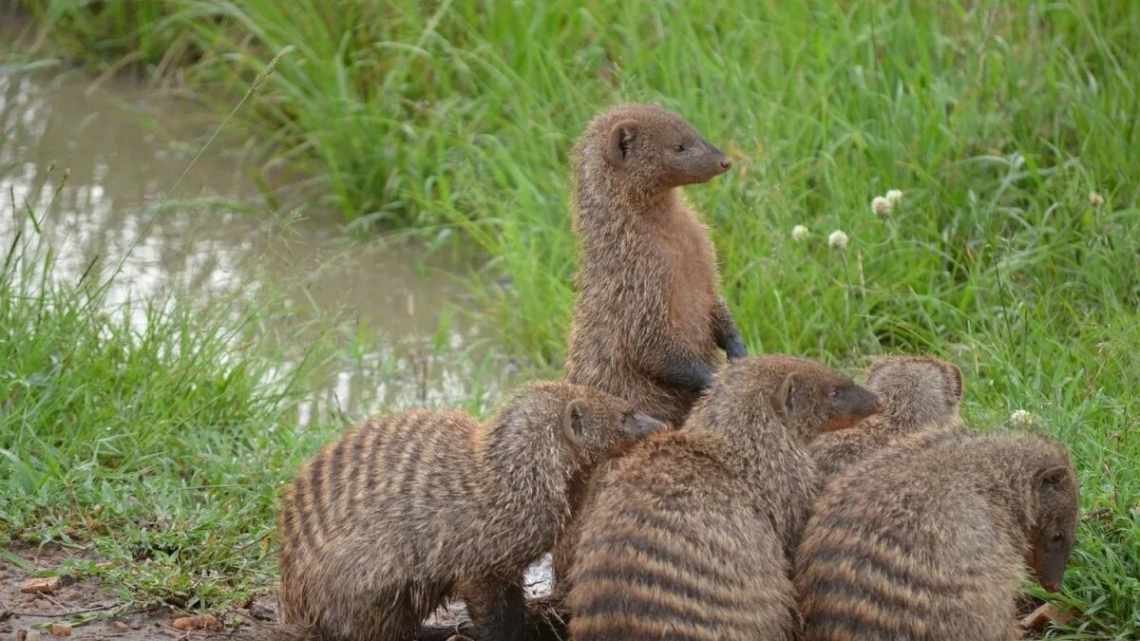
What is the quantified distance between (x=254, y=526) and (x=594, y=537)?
149cm

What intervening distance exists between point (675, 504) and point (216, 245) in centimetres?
393

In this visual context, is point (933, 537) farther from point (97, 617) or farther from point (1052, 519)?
point (97, 617)

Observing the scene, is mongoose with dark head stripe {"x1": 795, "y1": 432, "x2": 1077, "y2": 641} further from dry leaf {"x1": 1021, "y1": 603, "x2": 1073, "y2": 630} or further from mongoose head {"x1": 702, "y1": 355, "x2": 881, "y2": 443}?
dry leaf {"x1": 1021, "y1": 603, "x2": 1073, "y2": 630}

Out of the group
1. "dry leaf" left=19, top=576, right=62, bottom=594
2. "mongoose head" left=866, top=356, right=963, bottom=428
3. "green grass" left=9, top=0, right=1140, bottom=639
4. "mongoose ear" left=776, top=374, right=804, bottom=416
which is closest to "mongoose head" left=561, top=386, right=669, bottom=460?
"mongoose ear" left=776, top=374, right=804, bottom=416

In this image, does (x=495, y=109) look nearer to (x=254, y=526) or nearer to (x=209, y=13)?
(x=209, y=13)

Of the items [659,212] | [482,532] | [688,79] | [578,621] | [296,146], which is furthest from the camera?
[296,146]

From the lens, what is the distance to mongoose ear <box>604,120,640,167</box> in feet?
14.9

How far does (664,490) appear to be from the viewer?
3578 millimetres

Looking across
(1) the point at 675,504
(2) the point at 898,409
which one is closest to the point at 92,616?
(1) the point at 675,504

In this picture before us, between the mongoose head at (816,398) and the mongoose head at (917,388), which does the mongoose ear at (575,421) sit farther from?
the mongoose head at (917,388)

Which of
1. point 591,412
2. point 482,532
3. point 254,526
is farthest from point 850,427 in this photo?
point 254,526

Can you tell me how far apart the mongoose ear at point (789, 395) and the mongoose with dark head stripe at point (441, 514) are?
295 millimetres

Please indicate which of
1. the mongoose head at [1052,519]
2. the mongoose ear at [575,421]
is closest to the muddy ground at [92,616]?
the mongoose ear at [575,421]

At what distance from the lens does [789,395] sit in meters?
3.89
